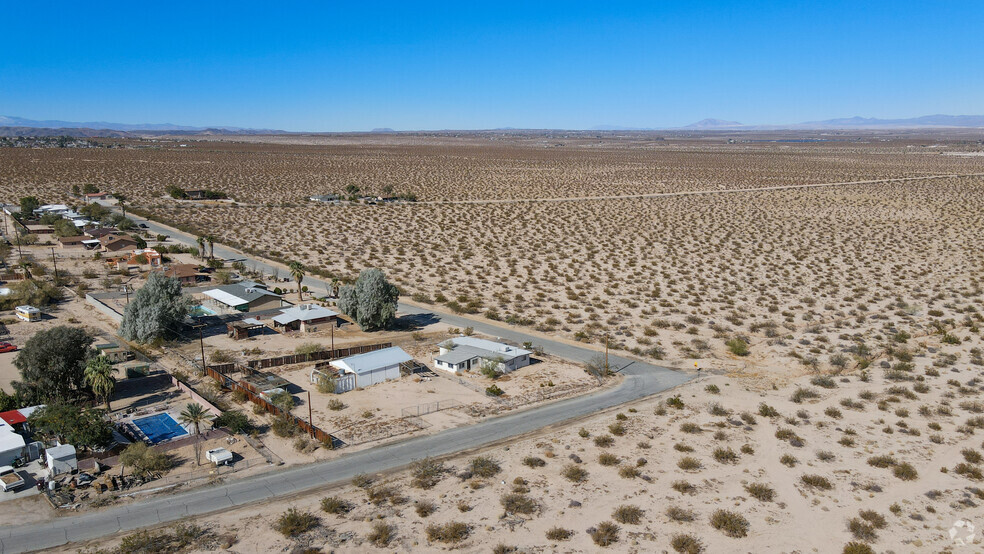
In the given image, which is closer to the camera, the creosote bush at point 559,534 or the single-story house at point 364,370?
the creosote bush at point 559,534

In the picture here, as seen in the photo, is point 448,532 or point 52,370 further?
point 52,370

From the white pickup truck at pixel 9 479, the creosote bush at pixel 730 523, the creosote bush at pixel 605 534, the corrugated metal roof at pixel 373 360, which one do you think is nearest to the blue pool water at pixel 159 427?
the white pickup truck at pixel 9 479

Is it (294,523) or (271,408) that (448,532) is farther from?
(271,408)

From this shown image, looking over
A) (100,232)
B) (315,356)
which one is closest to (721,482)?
(315,356)

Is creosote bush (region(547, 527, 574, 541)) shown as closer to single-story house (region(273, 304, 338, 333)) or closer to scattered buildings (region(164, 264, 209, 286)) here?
single-story house (region(273, 304, 338, 333))

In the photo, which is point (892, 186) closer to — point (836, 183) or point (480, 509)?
point (836, 183)

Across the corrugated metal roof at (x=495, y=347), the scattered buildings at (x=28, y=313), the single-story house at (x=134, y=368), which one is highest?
the scattered buildings at (x=28, y=313)

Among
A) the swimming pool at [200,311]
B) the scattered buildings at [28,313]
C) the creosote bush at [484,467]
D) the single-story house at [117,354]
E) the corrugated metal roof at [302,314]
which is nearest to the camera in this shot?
the creosote bush at [484,467]

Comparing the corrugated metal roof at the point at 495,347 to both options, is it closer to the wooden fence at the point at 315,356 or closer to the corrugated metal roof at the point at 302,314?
the wooden fence at the point at 315,356
